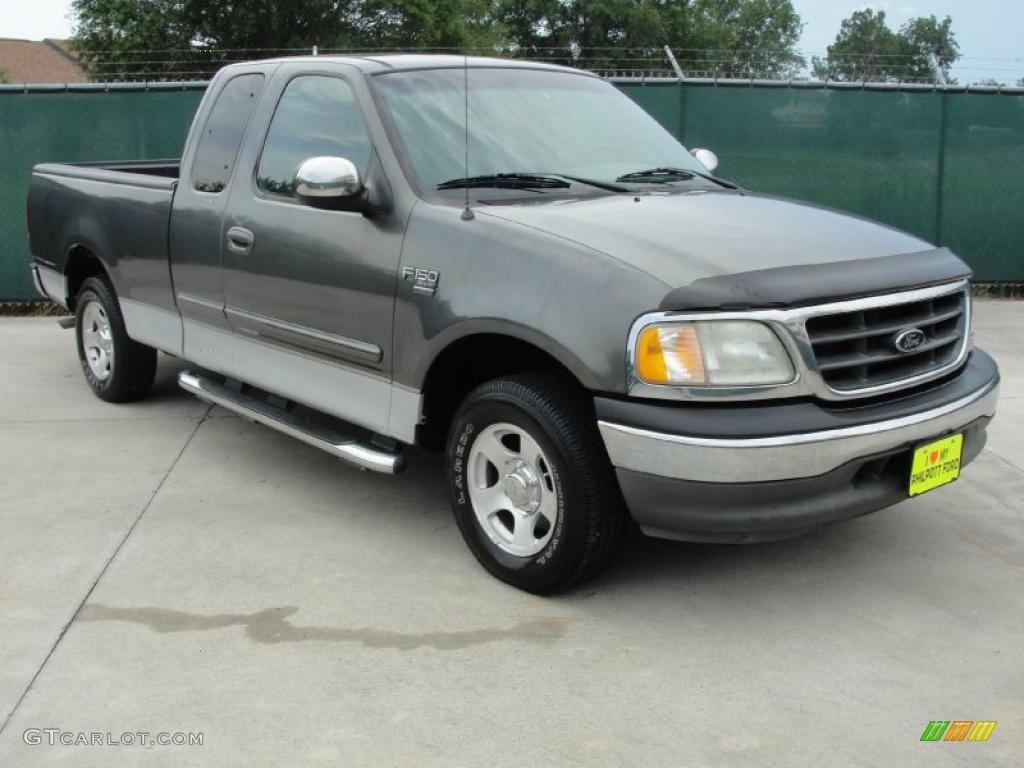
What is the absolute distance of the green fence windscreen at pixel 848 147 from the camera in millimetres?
9953

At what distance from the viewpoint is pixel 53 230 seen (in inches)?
273

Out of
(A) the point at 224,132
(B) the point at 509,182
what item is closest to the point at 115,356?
(A) the point at 224,132

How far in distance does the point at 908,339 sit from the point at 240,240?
2.95 m

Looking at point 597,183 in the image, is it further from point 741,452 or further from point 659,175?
point 741,452

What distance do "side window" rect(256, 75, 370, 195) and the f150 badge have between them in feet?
1.84

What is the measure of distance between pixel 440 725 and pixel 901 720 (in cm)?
134

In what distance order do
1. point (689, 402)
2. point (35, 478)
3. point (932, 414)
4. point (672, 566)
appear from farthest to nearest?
point (35, 478) → point (672, 566) → point (932, 414) → point (689, 402)

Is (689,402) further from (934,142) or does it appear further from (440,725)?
(934,142)

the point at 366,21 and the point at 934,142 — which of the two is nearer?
the point at 934,142

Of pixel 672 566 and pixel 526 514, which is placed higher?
pixel 526 514

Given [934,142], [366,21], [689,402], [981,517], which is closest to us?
[689,402]

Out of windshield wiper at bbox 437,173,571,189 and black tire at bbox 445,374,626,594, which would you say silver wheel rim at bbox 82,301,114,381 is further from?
black tire at bbox 445,374,626,594

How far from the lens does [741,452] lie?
338 centimetres

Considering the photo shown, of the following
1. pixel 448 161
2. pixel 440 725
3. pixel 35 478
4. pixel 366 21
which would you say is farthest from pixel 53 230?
pixel 366 21
